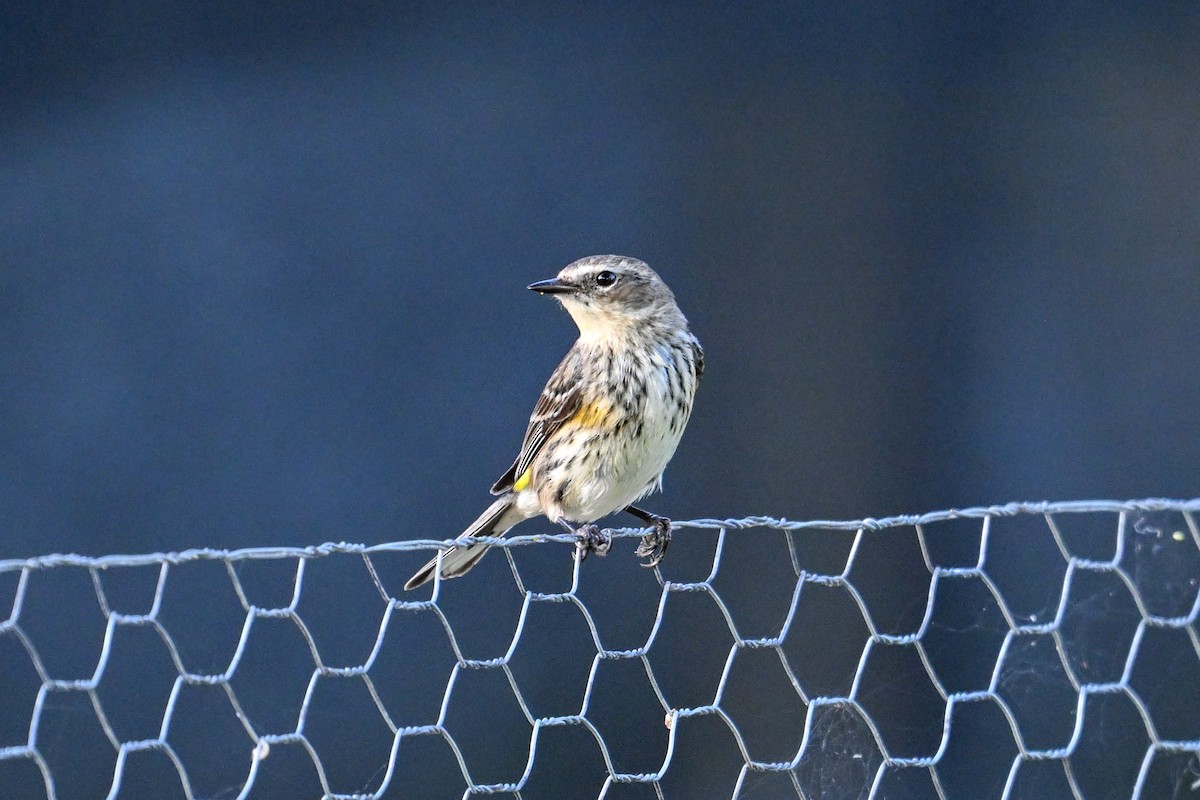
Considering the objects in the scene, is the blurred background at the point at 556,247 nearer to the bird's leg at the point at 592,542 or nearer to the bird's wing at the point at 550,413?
the bird's wing at the point at 550,413

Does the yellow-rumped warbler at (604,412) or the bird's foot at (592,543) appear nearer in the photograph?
the bird's foot at (592,543)

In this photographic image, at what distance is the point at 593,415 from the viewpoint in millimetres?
3752

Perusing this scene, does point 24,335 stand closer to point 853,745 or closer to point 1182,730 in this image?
point 853,745

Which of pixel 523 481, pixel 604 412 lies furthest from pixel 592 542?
pixel 523 481

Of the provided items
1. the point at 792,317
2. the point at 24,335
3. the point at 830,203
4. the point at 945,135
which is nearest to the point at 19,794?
the point at 24,335

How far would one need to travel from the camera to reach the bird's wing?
12.6 ft

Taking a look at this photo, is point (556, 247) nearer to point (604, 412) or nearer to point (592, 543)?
point (604, 412)

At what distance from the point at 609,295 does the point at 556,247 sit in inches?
45.5

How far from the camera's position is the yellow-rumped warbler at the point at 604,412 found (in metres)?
3.72

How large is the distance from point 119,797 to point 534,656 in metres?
1.51

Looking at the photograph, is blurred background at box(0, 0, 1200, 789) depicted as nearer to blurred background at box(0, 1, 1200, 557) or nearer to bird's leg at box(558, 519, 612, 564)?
blurred background at box(0, 1, 1200, 557)

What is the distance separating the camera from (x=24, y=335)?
505 cm

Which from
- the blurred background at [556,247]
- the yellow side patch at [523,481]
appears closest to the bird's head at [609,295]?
the yellow side patch at [523,481]

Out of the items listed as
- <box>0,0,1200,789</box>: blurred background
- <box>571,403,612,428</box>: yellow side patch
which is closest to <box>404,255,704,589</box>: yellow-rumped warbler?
<box>571,403,612,428</box>: yellow side patch
